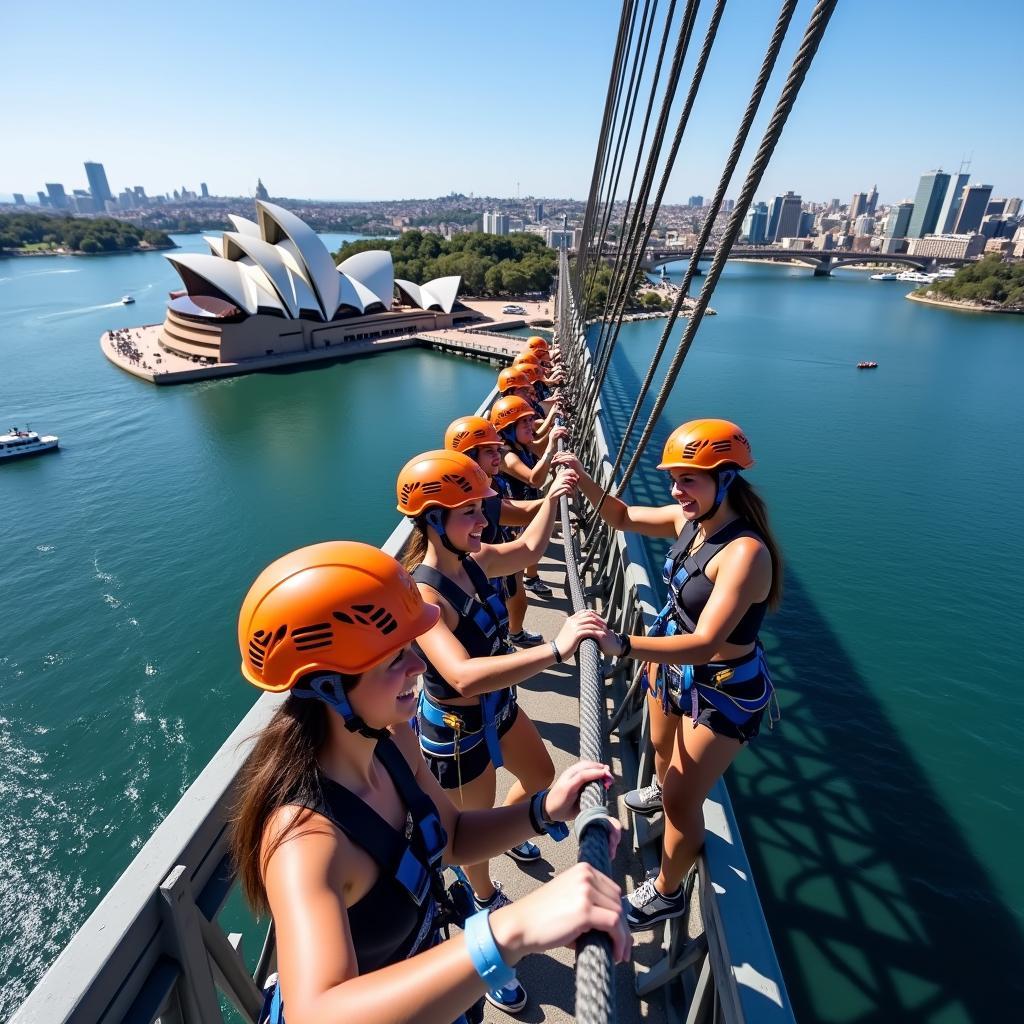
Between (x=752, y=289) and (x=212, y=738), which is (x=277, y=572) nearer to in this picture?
(x=212, y=738)

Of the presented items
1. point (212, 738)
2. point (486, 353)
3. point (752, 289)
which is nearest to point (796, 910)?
point (212, 738)

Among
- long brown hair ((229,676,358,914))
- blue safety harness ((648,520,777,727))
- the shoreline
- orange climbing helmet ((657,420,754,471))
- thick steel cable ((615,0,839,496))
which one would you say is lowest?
the shoreline

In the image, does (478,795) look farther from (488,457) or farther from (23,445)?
(23,445)

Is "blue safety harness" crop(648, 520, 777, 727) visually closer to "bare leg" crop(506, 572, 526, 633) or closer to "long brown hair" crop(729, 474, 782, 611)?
"long brown hair" crop(729, 474, 782, 611)

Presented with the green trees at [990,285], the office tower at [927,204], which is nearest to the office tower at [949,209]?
the office tower at [927,204]

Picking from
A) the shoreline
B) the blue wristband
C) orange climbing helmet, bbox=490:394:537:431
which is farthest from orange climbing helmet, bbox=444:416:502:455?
the shoreline

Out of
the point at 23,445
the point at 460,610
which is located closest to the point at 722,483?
the point at 460,610

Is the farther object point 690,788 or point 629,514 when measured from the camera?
point 629,514
